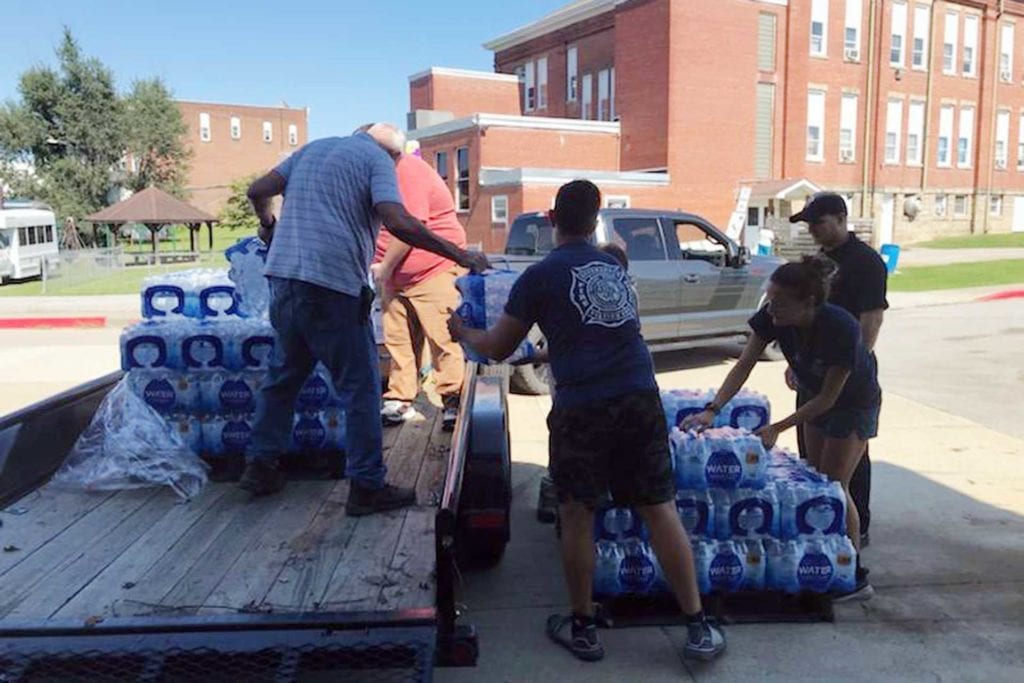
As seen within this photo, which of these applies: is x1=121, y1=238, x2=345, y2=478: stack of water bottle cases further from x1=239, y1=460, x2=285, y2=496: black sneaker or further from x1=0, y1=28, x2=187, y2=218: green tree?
x1=0, y1=28, x2=187, y2=218: green tree

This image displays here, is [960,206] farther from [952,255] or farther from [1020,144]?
[952,255]

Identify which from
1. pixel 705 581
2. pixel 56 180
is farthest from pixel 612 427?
pixel 56 180

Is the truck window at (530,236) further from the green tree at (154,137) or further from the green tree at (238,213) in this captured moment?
the green tree at (238,213)

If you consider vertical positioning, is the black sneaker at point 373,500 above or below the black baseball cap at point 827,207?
below

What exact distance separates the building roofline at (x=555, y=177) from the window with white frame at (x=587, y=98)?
9278 millimetres

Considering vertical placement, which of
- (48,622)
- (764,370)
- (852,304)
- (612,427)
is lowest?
(764,370)

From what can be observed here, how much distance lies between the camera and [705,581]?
3.92 metres

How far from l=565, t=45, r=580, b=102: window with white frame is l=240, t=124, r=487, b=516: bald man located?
1698 inches

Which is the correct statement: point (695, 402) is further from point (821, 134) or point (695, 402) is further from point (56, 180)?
point (56, 180)

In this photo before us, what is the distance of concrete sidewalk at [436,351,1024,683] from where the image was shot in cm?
358

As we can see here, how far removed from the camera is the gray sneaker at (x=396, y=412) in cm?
506

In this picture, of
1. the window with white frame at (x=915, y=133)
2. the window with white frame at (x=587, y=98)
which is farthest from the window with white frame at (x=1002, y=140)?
the window with white frame at (x=587, y=98)

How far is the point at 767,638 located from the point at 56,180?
52273 millimetres

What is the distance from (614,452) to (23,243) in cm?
3291
